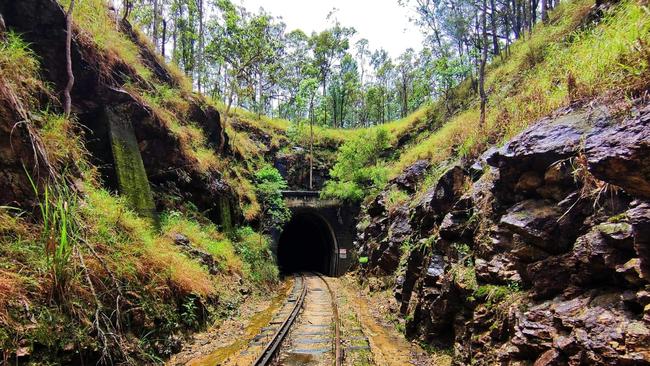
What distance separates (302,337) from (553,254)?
565 centimetres

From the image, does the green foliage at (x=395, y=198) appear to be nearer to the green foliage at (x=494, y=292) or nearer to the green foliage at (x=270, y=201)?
the green foliage at (x=270, y=201)

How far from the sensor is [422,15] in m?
24.9

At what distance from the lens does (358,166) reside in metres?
22.6

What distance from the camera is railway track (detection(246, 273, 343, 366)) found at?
270 inches

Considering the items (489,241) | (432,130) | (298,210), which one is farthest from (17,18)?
(432,130)

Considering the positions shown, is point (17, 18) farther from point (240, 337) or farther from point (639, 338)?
point (639, 338)

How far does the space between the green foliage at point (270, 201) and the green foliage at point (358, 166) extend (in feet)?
11.9

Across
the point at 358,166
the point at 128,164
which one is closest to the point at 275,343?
the point at 128,164

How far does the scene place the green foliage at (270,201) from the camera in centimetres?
1959

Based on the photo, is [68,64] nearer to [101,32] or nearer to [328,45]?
[101,32]

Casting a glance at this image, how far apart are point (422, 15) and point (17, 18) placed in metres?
22.9

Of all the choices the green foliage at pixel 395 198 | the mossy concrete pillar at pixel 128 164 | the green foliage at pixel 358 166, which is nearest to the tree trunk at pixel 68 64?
the mossy concrete pillar at pixel 128 164

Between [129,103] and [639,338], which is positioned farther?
[129,103]

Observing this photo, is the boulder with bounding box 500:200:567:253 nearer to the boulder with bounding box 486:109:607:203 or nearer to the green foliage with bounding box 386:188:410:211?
the boulder with bounding box 486:109:607:203
